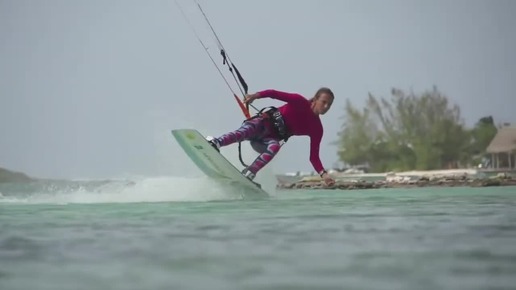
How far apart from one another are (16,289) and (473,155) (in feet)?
140

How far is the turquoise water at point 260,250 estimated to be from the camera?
2158mm

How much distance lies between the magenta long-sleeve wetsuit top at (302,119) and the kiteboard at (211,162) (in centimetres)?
59

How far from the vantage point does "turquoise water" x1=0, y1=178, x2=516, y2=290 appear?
7.08 feet

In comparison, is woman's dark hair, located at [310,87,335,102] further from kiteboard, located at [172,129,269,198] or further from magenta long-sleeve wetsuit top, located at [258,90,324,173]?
kiteboard, located at [172,129,269,198]

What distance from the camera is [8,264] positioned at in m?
2.55

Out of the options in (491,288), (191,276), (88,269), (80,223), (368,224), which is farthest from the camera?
(80,223)

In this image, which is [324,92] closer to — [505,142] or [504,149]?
[504,149]

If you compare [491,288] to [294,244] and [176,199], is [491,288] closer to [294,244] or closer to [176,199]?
[294,244]

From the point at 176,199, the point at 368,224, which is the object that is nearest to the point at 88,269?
the point at 368,224

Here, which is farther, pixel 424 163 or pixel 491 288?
pixel 424 163

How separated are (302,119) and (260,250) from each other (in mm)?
4449

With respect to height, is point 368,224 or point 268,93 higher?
point 268,93

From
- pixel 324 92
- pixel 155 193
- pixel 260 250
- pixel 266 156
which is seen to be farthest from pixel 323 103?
pixel 260 250

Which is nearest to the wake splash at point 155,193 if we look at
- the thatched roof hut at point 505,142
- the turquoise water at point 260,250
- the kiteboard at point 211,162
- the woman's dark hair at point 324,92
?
the kiteboard at point 211,162
